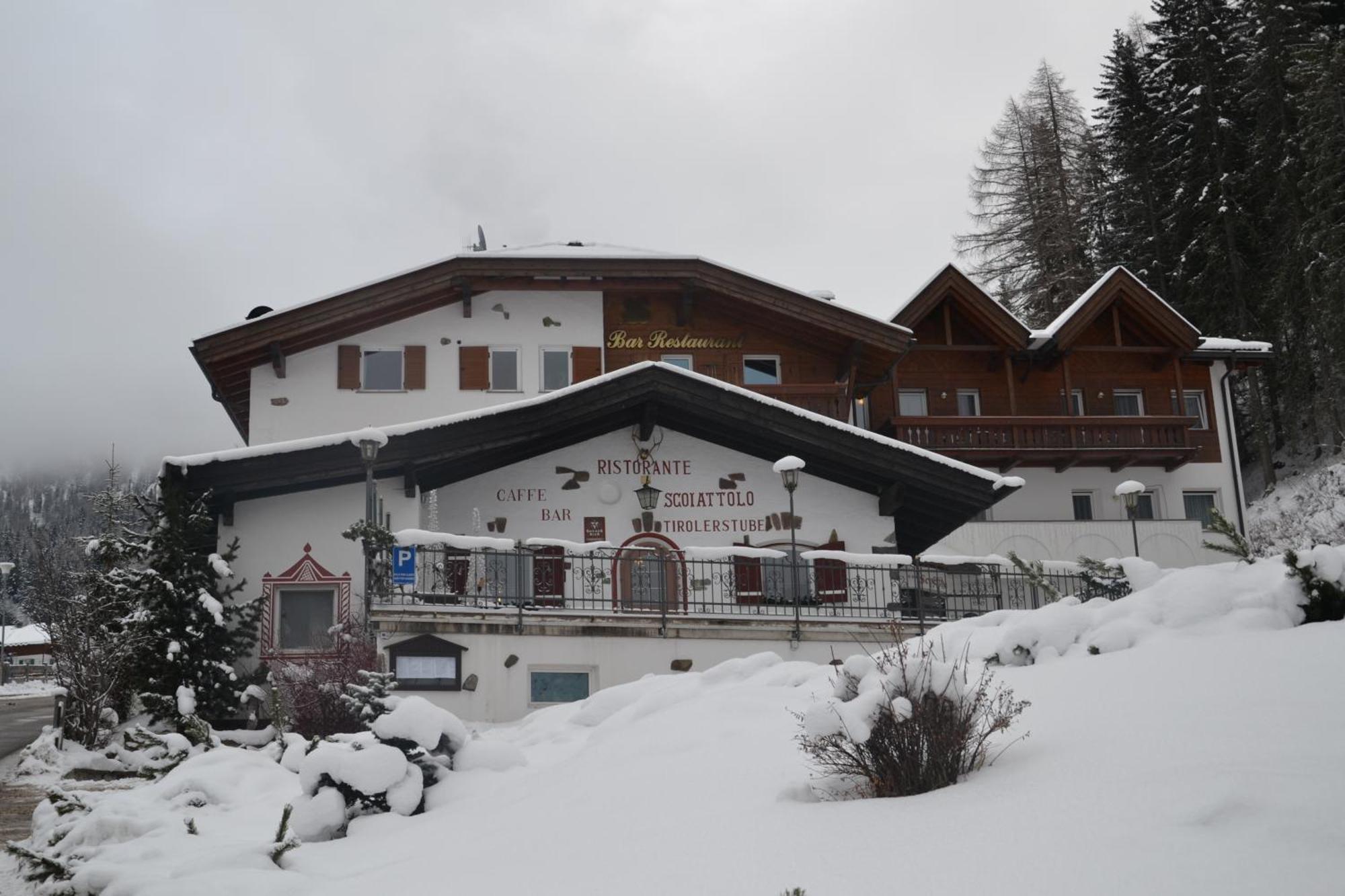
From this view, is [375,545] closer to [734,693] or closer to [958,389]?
[734,693]

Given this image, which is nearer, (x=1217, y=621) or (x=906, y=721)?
(x=906, y=721)

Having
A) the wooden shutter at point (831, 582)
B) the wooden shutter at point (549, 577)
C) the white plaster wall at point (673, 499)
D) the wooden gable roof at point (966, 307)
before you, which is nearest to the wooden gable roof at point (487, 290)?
the white plaster wall at point (673, 499)

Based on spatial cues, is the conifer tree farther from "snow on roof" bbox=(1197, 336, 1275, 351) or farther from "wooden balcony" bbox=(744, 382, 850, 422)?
"snow on roof" bbox=(1197, 336, 1275, 351)

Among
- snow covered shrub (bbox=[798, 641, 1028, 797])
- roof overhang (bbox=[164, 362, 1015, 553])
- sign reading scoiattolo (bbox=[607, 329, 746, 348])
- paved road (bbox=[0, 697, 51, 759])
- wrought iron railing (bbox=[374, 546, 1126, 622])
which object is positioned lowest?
paved road (bbox=[0, 697, 51, 759])

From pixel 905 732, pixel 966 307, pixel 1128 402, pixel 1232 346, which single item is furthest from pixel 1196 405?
pixel 905 732

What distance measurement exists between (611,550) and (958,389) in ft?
56.9

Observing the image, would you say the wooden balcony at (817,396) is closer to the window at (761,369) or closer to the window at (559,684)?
the window at (761,369)

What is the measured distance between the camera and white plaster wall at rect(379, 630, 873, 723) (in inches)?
554

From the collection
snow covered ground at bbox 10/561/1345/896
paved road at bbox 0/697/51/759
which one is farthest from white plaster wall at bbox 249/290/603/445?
snow covered ground at bbox 10/561/1345/896

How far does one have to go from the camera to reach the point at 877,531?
19.0 meters

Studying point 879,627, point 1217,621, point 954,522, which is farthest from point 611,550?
point 1217,621

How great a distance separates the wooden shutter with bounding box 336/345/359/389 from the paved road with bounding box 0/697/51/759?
755cm

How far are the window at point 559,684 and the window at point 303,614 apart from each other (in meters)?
3.56

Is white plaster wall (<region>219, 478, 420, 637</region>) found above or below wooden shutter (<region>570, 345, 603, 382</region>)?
below
